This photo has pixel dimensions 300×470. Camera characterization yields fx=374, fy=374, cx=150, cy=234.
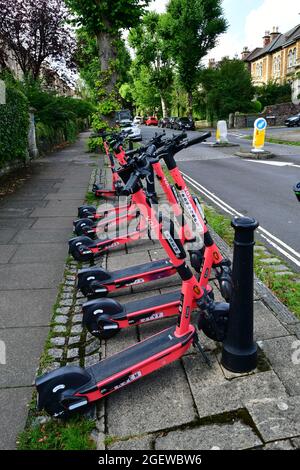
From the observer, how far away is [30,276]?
4668 millimetres

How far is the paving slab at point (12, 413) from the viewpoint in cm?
228

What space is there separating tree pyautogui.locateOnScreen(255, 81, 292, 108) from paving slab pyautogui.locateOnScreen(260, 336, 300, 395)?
43.7m

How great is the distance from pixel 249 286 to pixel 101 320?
1.28 metres

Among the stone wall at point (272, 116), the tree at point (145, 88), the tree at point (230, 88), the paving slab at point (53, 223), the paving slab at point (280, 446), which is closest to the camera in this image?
the paving slab at point (280, 446)

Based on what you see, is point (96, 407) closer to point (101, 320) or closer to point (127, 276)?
point (101, 320)

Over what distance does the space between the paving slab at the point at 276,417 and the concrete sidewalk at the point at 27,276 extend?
1.46 m

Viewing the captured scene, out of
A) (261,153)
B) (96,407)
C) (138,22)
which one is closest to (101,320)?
(96,407)

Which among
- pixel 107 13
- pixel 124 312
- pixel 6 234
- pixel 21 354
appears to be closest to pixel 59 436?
pixel 21 354

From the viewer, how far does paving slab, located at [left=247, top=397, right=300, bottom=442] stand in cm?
206

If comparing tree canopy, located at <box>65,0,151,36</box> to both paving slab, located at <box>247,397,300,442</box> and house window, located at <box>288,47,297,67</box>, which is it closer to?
paving slab, located at <box>247,397,300,442</box>

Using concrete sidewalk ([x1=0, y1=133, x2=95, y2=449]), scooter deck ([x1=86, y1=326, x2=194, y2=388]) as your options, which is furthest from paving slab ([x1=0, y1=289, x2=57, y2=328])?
scooter deck ([x1=86, y1=326, x2=194, y2=388])

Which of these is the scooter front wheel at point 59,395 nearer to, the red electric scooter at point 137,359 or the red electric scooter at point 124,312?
the red electric scooter at point 137,359

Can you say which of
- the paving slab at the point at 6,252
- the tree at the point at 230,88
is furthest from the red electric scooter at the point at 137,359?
the tree at the point at 230,88

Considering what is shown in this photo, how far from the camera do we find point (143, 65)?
172ft
